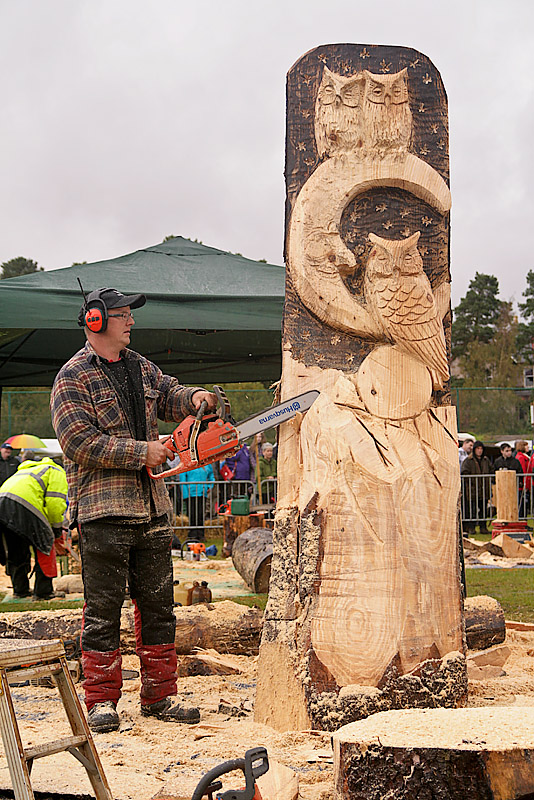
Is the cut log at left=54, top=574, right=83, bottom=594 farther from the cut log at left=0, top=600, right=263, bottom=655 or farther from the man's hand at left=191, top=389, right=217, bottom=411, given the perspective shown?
the man's hand at left=191, top=389, right=217, bottom=411

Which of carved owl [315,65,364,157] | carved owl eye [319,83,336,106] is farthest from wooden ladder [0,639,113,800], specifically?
carved owl eye [319,83,336,106]

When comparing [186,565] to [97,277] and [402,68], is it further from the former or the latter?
[402,68]

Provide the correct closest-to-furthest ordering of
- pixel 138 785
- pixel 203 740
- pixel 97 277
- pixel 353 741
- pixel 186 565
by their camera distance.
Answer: pixel 353 741 → pixel 138 785 → pixel 203 740 → pixel 97 277 → pixel 186 565

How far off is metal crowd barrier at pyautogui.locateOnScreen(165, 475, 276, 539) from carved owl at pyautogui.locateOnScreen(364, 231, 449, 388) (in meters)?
6.93

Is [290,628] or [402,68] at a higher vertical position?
[402,68]

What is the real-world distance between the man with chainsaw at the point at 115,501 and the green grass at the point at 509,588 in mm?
2955

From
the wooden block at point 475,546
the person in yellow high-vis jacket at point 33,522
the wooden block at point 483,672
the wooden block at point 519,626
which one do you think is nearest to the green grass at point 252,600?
the person in yellow high-vis jacket at point 33,522

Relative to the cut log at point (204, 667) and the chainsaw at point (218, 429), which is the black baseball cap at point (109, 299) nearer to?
the chainsaw at point (218, 429)

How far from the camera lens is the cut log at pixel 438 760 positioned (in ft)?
6.36

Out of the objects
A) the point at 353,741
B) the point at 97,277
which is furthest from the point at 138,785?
the point at 97,277

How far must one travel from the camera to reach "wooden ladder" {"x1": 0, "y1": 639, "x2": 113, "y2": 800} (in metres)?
2.04

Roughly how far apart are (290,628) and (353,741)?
1.04 meters

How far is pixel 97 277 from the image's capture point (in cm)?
717

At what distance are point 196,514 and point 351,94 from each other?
780cm
